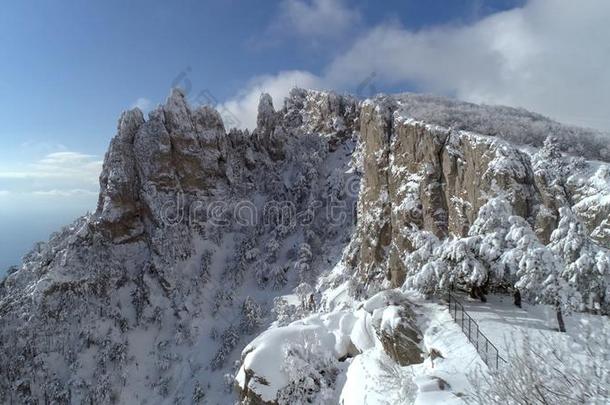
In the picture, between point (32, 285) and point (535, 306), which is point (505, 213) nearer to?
point (535, 306)

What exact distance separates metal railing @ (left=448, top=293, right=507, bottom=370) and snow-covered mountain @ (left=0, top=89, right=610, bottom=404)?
2.41 feet

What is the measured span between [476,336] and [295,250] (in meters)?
53.2

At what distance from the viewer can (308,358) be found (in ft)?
50.1

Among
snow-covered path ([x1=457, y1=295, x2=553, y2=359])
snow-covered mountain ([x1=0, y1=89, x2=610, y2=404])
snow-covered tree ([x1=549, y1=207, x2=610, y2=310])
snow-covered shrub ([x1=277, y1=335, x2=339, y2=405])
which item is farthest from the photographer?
snow-covered mountain ([x1=0, y1=89, x2=610, y2=404])

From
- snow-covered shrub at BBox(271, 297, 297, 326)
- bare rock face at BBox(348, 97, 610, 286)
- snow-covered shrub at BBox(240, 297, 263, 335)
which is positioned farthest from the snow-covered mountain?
snow-covered shrub at BBox(271, 297, 297, 326)

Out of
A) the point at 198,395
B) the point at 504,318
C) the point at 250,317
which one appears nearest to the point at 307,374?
the point at 504,318

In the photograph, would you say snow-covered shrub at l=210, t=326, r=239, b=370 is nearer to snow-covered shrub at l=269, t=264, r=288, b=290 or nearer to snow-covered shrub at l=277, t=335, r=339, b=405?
snow-covered shrub at l=269, t=264, r=288, b=290

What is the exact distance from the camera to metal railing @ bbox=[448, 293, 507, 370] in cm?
1131

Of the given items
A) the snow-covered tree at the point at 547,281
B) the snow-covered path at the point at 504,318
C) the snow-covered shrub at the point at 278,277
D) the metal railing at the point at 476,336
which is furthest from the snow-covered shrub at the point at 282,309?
the snow-covered tree at the point at 547,281

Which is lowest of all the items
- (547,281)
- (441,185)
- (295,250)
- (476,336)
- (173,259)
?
(173,259)

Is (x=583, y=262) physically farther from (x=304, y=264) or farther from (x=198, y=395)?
(x=304, y=264)

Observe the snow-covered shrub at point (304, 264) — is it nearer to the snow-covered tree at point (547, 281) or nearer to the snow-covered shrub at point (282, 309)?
the snow-covered shrub at point (282, 309)

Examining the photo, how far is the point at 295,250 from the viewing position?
65438mm

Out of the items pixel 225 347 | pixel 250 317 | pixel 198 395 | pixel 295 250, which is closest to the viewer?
pixel 198 395
